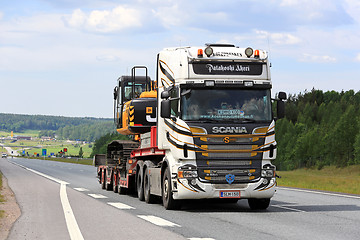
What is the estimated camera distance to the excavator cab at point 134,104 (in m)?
21.2

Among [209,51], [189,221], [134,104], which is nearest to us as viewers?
[189,221]

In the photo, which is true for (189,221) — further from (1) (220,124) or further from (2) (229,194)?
(1) (220,124)

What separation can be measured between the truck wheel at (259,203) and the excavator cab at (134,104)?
4627 millimetres

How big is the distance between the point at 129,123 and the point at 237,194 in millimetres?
7172

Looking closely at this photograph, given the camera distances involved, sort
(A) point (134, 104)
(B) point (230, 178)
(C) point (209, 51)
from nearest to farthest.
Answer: (B) point (230, 178), (C) point (209, 51), (A) point (134, 104)

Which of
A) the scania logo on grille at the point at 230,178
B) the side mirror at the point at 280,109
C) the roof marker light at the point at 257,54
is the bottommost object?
the scania logo on grille at the point at 230,178

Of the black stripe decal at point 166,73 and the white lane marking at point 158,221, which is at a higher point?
the black stripe decal at point 166,73

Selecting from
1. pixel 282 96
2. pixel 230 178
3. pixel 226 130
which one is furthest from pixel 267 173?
pixel 282 96

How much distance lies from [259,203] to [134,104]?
6.31 metres

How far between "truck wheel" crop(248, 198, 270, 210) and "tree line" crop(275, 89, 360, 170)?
99.4m

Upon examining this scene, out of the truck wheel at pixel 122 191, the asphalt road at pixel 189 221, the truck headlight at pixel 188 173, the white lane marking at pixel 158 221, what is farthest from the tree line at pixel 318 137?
the white lane marking at pixel 158 221

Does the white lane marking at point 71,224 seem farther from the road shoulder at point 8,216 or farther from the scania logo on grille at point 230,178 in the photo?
the scania logo on grille at point 230,178

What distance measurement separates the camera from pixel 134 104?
70.8 feet

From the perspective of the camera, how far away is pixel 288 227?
12312mm
